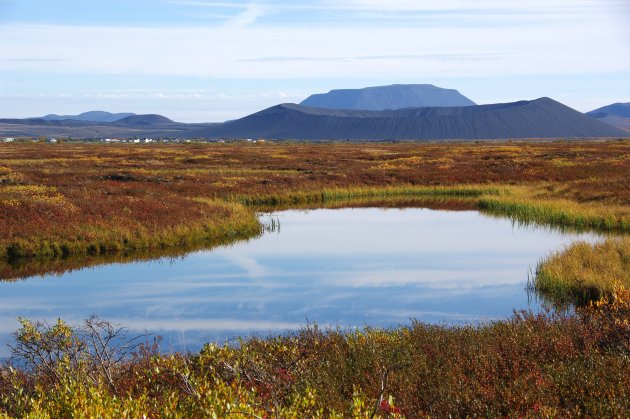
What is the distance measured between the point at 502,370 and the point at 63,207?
22.3 m

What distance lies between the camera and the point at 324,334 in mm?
12891

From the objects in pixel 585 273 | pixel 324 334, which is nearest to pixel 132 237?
pixel 324 334

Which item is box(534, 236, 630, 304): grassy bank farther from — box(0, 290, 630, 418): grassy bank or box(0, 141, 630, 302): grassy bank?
box(0, 141, 630, 302): grassy bank

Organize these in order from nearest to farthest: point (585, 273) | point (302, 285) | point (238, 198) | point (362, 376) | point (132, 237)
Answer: point (362, 376)
point (585, 273)
point (302, 285)
point (132, 237)
point (238, 198)

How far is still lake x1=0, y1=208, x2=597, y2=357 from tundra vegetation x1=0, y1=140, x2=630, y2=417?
1.52 m

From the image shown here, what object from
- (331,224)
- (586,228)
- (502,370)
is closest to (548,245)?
(586,228)

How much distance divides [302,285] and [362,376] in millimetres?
10855

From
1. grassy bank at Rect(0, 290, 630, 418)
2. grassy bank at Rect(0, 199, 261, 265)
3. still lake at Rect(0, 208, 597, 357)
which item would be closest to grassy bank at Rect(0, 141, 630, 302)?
grassy bank at Rect(0, 199, 261, 265)

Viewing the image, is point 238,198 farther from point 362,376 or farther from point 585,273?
point 362,376

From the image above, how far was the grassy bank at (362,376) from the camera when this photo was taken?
664cm

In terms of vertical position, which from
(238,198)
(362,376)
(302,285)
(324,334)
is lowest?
(302,285)

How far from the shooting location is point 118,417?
20.2ft

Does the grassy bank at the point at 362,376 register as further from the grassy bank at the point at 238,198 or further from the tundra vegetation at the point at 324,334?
the grassy bank at the point at 238,198

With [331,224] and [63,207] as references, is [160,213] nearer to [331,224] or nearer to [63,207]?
[63,207]
